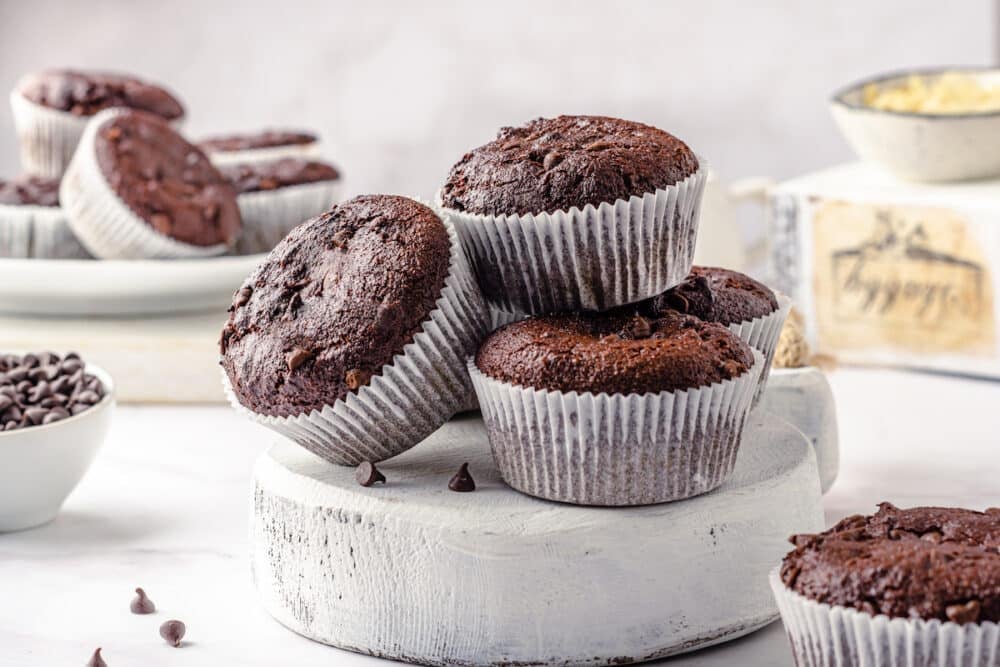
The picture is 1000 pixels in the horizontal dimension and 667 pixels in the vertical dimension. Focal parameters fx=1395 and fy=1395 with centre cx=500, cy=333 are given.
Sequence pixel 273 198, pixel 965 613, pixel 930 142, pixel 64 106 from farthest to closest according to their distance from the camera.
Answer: pixel 64 106 → pixel 273 198 → pixel 930 142 → pixel 965 613

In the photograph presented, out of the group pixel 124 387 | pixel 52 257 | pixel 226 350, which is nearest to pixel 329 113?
pixel 52 257

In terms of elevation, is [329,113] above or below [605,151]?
below

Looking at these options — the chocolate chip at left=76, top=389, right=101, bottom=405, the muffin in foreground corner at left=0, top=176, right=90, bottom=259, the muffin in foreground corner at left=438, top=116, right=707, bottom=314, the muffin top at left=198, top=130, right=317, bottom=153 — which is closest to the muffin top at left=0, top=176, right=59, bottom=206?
the muffin in foreground corner at left=0, top=176, right=90, bottom=259

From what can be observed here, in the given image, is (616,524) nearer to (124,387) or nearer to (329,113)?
(124,387)

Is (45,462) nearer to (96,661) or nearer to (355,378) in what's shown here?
(96,661)

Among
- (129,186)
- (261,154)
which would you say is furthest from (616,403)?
(261,154)

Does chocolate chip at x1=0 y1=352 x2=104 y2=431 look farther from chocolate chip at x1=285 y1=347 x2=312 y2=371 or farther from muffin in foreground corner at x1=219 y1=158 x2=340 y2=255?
muffin in foreground corner at x1=219 y1=158 x2=340 y2=255

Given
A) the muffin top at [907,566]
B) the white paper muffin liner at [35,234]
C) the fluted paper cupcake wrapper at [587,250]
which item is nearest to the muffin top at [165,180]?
the white paper muffin liner at [35,234]
